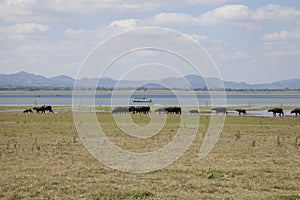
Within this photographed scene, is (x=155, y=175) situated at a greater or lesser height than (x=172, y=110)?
lesser

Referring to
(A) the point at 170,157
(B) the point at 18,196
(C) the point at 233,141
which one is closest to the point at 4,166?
(B) the point at 18,196

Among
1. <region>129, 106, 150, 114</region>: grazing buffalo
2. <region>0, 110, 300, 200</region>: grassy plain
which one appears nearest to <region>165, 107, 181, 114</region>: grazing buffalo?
<region>129, 106, 150, 114</region>: grazing buffalo

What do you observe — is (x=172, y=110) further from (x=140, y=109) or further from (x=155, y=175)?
(x=155, y=175)

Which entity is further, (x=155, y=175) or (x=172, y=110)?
→ (x=172, y=110)

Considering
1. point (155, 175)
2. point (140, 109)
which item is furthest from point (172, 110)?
point (155, 175)

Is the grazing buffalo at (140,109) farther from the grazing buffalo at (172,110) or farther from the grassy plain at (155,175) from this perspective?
the grassy plain at (155,175)

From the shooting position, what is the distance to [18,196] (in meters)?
14.8

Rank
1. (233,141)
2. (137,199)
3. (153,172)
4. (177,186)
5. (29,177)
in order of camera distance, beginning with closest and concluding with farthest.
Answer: (137,199) < (177,186) < (29,177) < (153,172) < (233,141)

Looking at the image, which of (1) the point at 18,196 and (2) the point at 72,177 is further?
(2) the point at 72,177

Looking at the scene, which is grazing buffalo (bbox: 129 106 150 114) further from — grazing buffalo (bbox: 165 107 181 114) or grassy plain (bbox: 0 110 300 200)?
grassy plain (bbox: 0 110 300 200)

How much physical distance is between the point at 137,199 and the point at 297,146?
53.5ft

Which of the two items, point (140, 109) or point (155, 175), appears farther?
point (140, 109)

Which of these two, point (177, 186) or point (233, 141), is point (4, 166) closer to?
point (177, 186)

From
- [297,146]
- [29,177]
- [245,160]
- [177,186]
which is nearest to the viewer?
[177,186]
